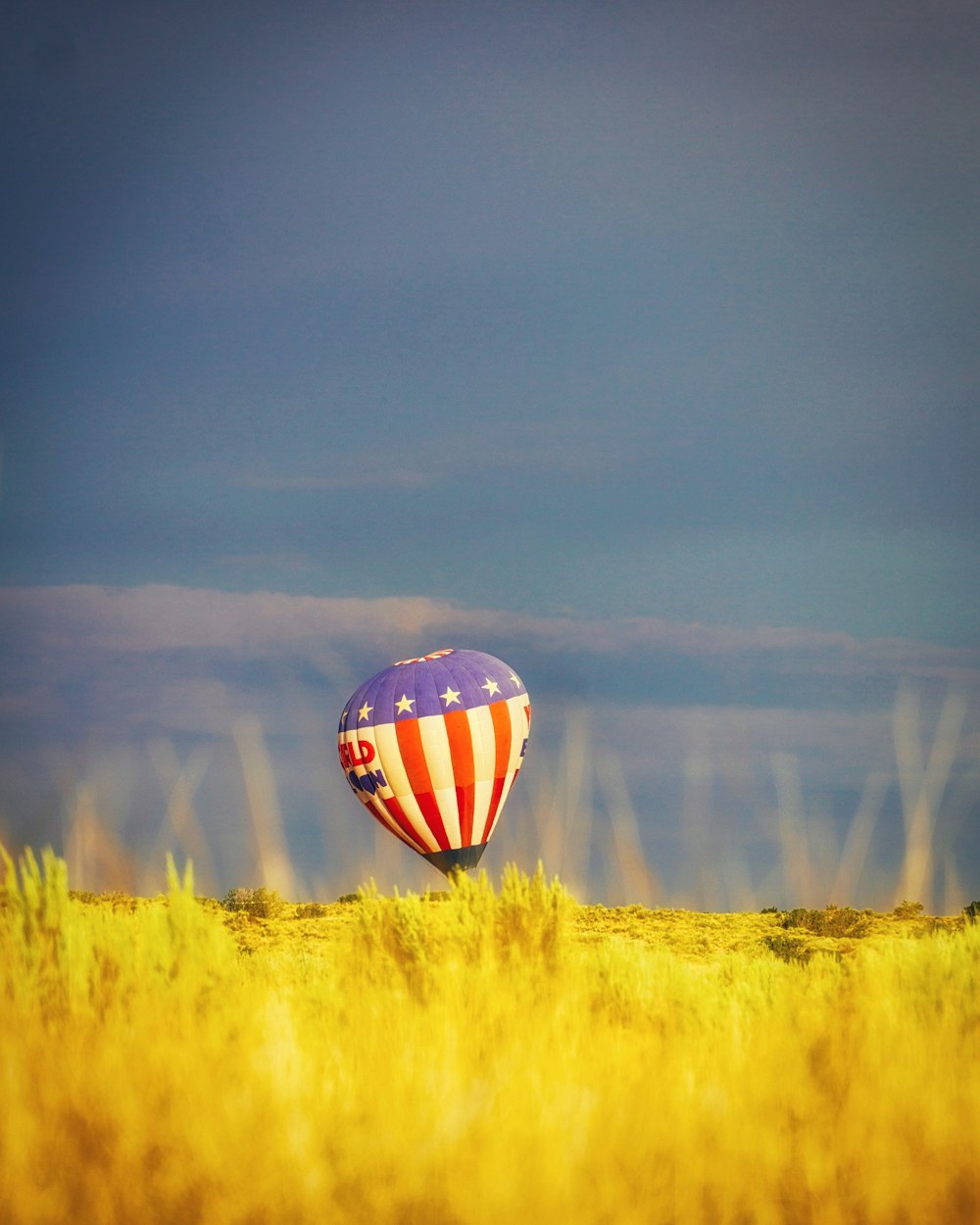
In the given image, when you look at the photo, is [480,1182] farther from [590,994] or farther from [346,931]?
[346,931]

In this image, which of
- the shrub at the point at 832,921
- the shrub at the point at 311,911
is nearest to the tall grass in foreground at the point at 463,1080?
the shrub at the point at 832,921

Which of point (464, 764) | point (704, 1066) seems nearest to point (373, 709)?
point (464, 764)

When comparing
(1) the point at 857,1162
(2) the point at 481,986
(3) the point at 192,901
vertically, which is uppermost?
(3) the point at 192,901

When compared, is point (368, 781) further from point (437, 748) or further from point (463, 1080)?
point (463, 1080)

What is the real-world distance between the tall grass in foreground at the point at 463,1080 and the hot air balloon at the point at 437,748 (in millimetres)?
25906

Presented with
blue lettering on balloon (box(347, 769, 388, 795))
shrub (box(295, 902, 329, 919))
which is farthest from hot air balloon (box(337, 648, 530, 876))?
shrub (box(295, 902, 329, 919))

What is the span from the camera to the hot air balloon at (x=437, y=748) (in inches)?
1649

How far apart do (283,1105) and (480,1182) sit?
1.96 m

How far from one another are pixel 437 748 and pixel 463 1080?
3086cm

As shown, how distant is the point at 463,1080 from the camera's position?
10.9m

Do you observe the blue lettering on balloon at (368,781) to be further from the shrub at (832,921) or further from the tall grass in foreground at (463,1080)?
the tall grass in foreground at (463,1080)

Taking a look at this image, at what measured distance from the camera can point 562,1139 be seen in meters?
9.60

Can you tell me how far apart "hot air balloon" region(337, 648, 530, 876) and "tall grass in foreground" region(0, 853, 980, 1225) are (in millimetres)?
25906

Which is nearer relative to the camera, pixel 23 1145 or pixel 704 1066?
pixel 23 1145
